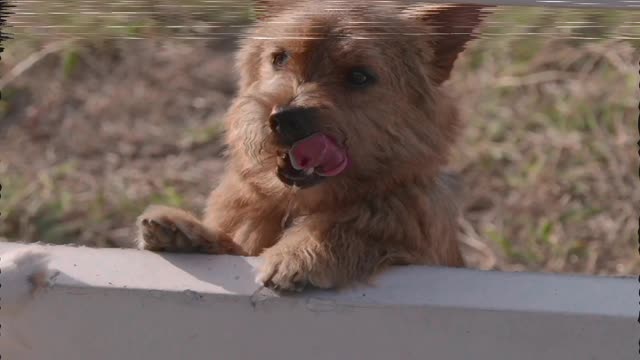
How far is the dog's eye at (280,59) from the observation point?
3320 millimetres

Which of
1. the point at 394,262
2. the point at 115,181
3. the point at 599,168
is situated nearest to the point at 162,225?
the point at 394,262

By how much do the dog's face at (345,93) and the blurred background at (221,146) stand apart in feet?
4.64

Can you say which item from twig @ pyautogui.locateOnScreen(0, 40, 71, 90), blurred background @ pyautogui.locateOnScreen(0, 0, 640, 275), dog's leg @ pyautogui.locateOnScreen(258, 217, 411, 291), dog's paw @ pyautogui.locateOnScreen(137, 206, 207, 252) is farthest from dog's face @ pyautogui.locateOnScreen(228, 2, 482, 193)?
twig @ pyautogui.locateOnScreen(0, 40, 71, 90)

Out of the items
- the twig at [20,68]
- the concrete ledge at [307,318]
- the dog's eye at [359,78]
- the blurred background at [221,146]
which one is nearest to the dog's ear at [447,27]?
the dog's eye at [359,78]

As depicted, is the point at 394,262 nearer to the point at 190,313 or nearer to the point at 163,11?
the point at 190,313

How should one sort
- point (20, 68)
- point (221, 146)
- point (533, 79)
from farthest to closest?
point (533, 79) → point (20, 68) → point (221, 146)

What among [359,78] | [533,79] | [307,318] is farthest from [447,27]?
[533,79]

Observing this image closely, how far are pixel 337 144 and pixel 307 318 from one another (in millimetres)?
512

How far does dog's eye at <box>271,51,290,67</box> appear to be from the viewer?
3320 millimetres

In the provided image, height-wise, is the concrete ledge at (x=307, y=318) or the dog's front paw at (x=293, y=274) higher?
the dog's front paw at (x=293, y=274)

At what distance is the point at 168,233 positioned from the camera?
10.6 feet

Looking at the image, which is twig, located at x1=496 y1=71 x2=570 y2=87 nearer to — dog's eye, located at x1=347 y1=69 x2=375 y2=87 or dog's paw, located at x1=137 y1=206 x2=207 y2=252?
dog's eye, located at x1=347 y1=69 x2=375 y2=87

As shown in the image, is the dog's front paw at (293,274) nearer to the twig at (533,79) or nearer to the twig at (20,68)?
the twig at (20,68)

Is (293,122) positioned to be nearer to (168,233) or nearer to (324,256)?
(324,256)
